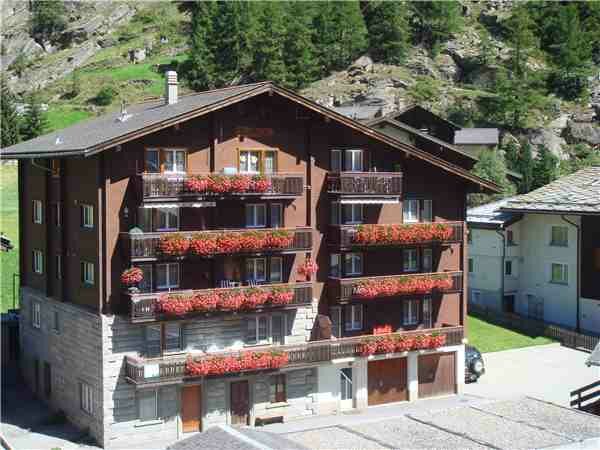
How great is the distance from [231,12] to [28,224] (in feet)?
278

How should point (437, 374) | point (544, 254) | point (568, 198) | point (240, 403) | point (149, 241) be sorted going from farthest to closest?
point (544, 254), point (568, 198), point (437, 374), point (240, 403), point (149, 241)

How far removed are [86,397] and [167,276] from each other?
549 centimetres

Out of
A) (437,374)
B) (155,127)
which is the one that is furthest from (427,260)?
(155,127)

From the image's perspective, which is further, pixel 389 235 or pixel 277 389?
→ pixel 389 235

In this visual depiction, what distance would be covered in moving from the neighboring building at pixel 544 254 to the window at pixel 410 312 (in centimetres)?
1446

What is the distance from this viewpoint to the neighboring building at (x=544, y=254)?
52.6 m

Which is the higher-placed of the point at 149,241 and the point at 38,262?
the point at 149,241

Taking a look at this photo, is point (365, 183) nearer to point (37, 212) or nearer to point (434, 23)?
point (37, 212)

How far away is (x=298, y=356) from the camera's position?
3775cm

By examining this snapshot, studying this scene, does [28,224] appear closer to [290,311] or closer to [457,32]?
[290,311]

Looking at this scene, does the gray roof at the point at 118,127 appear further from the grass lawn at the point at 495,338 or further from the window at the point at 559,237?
the window at the point at 559,237

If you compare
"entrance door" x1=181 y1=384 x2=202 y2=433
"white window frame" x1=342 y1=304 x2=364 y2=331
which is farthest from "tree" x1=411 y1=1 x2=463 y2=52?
"entrance door" x1=181 y1=384 x2=202 y2=433

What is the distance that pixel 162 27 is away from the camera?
149750 millimetres

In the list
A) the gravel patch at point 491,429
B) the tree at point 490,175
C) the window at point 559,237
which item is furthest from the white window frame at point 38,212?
the tree at point 490,175
